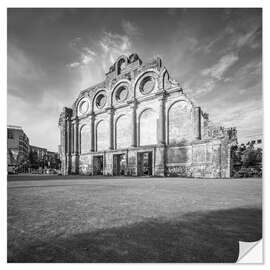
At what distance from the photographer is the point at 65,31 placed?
16.0ft

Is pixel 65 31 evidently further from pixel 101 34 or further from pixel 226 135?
pixel 226 135

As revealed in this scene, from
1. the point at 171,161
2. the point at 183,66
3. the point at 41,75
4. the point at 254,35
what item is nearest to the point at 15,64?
the point at 41,75

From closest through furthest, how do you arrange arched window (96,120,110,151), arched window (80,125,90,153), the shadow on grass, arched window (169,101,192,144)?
1. the shadow on grass
2. arched window (169,101,192,144)
3. arched window (96,120,110,151)
4. arched window (80,125,90,153)

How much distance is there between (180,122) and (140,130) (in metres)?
4.01

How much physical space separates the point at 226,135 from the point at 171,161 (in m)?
4.47

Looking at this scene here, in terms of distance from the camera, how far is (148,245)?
2.00 meters

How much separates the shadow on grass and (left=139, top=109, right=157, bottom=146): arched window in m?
13.1

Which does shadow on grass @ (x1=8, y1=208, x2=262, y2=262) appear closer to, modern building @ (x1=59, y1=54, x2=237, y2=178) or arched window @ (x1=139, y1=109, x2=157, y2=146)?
modern building @ (x1=59, y1=54, x2=237, y2=178)

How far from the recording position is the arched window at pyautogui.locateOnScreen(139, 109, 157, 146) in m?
15.8

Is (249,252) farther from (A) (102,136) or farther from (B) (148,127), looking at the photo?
(A) (102,136)

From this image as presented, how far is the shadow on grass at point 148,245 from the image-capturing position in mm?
1874

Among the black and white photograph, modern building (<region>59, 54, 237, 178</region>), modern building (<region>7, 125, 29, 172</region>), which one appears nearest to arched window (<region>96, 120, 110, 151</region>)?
modern building (<region>59, 54, 237, 178</region>)

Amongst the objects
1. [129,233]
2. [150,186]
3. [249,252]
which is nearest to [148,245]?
[129,233]

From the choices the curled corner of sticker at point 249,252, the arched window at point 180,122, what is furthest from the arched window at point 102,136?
the curled corner of sticker at point 249,252
